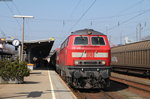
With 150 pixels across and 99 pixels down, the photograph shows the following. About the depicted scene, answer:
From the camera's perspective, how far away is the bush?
44.9 ft

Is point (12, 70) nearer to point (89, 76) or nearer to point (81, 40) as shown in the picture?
point (81, 40)

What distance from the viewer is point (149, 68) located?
18484mm

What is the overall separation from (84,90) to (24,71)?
4.21 m

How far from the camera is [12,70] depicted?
13750 millimetres

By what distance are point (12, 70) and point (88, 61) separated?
5.21 meters

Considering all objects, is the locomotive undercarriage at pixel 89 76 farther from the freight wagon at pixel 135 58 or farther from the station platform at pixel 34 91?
the freight wagon at pixel 135 58

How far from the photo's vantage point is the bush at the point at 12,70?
44.9 feet

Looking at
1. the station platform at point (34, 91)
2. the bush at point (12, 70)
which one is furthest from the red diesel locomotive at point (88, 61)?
the bush at point (12, 70)

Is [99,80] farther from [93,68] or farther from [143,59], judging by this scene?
[143,59]

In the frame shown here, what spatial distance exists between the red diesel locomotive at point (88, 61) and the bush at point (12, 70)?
3.70m

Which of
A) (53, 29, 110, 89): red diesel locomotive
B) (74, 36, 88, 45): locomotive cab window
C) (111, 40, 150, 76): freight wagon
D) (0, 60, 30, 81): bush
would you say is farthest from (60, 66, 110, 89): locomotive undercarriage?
(111, 40, 150, 76): freight wagon

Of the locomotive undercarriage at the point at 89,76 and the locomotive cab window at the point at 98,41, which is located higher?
the locomotive cab window at the point at 98,41

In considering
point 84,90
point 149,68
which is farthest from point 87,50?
point 149,68

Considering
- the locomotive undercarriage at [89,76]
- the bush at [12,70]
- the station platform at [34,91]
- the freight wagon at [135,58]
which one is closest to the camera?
the station platform at [34,91]
